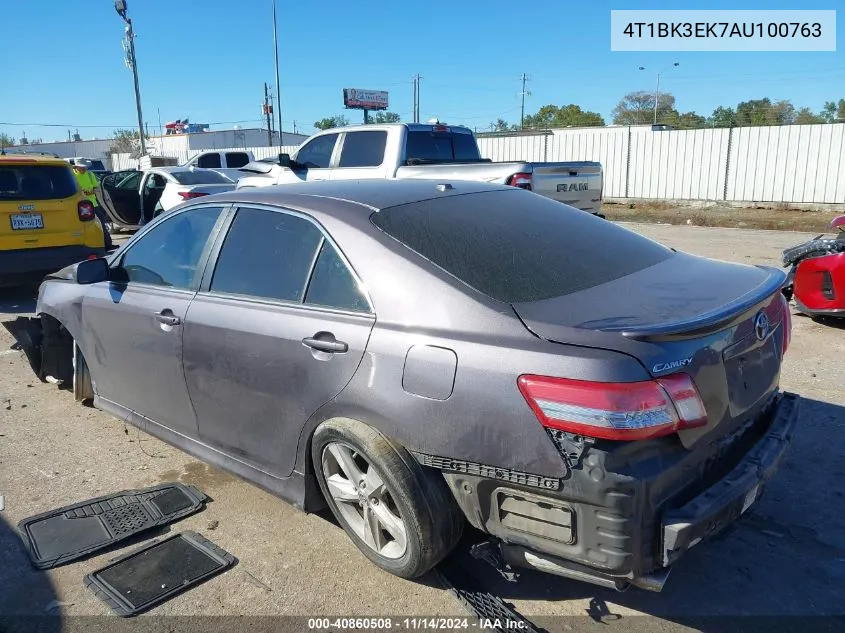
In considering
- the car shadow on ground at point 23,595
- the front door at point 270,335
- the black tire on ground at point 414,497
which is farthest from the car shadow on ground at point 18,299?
the black tire on ground at point 414,497

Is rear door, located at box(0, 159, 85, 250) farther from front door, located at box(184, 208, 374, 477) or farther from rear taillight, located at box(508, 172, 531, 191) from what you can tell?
front door, located at box(184, 208, 374, 477)

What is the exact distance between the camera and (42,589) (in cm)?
288

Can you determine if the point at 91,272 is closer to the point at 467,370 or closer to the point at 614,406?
the point at 467,370

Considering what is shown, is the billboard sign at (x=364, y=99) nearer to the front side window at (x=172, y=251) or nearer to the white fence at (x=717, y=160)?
the white fence at (x=717, y=160)

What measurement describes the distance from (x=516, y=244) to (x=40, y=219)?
25.0 feet

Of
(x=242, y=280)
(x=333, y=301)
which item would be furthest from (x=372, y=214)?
(x=242, y=280)

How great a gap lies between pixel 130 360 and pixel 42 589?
1408 millimetres

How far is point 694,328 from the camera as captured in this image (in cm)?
229

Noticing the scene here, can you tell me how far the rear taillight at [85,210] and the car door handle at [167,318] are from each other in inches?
242

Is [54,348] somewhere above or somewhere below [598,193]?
below

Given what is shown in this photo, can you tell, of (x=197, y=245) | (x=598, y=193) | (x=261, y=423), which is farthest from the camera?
(x=598, y=193)

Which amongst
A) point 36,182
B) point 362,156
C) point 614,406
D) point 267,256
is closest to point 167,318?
point 267,256

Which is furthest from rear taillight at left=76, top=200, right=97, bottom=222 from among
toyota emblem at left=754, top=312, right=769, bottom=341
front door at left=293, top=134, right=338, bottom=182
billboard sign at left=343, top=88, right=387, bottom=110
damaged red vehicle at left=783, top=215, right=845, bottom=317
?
billboard sign at left=343, top=88, right=387, bottom=110

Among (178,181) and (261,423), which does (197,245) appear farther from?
(178,181)
